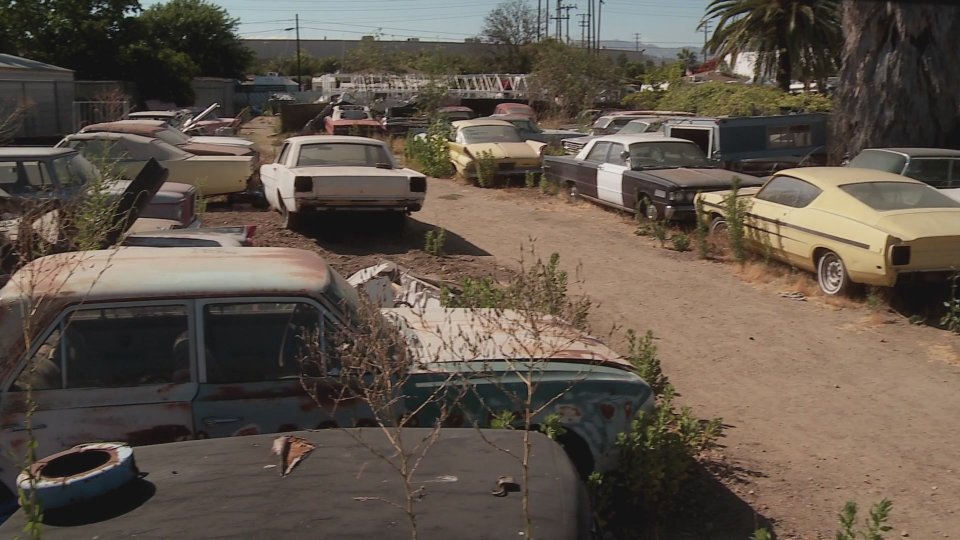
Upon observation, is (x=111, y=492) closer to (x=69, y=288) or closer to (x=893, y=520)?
(x=69, y=288)

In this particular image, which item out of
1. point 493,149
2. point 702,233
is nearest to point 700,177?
point 702,233

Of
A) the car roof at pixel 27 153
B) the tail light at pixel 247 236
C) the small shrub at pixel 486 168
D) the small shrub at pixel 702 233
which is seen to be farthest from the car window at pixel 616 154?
the car roof at pixel 27 153

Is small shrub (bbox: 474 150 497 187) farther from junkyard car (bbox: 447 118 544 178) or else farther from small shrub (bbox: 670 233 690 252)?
Answer: small shrub (bbox: 670 233 690 252)

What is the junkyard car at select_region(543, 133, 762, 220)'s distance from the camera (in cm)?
1329

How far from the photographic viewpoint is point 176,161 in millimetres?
15133

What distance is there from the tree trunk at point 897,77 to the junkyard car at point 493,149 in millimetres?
5996

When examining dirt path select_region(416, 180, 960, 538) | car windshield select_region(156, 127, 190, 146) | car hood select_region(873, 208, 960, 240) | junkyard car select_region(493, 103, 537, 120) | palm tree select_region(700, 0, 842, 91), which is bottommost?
dirt path select_region(416, 180, 960, 538)

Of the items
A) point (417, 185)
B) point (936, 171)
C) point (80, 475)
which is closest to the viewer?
point (80, 475)

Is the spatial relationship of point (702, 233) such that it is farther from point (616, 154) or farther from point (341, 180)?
point (341, 180)

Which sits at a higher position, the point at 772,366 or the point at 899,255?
the point at 899,255

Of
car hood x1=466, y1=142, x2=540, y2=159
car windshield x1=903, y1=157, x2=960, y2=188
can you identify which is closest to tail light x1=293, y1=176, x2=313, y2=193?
car hood x1=466, y1=142, x2=540, y2=159

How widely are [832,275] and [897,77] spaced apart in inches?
304

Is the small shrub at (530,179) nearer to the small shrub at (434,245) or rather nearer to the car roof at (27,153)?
the small shrub at (434,245)

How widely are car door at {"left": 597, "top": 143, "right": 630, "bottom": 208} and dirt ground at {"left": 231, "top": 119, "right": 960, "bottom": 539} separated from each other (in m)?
0.71
